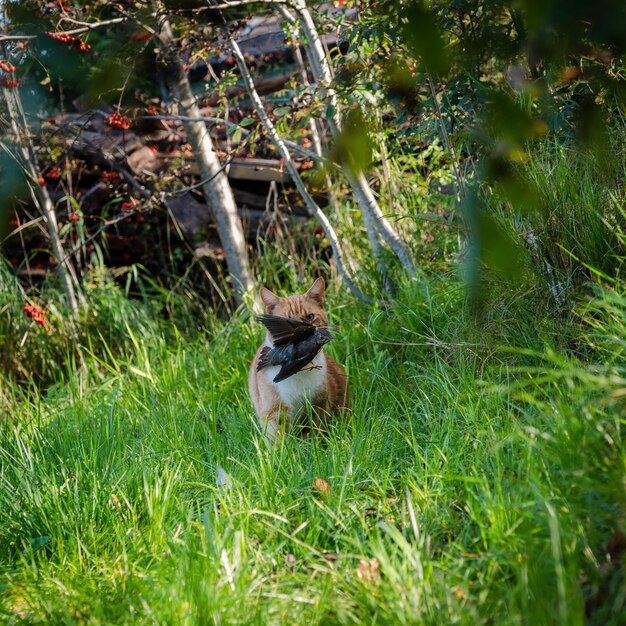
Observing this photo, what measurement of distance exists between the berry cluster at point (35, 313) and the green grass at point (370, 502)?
1481 millimetres

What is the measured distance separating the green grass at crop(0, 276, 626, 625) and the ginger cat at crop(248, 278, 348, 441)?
11 cm

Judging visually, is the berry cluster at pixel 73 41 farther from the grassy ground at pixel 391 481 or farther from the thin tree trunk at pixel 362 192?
the grassy ground at pixel 391 481

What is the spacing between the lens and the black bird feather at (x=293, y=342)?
3.44m

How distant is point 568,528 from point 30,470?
7.19 ft

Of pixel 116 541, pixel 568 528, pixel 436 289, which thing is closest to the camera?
pixel 568 528

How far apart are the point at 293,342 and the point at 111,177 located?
13.3 feet

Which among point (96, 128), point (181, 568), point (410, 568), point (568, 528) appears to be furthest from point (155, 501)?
point (96, 128)

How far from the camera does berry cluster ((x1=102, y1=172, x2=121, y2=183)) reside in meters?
6.84

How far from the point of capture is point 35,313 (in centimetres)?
560

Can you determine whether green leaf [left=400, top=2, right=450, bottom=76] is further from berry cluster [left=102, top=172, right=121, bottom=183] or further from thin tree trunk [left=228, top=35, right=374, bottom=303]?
berry cluster [left=102, top=172, right=121, bottom=183]

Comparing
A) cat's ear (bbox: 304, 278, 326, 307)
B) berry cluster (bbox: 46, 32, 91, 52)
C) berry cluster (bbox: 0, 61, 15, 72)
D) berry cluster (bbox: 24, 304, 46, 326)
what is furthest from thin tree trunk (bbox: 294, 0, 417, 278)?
berry cluster (bbox: 24, 304, 46, 326)

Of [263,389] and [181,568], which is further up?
[181,568]

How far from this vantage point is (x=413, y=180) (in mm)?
5629

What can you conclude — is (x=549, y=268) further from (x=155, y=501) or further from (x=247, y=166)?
(x=247, y=166)
